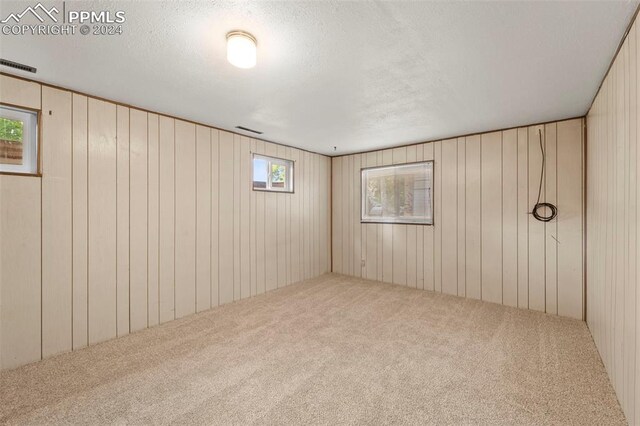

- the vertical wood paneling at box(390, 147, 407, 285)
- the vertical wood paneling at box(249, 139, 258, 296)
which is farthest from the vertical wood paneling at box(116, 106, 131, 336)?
the vertical wood paneling at box(390, 147, 407, 285)

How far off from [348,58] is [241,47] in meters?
0.72

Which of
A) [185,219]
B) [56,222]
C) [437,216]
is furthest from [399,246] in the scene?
[56,222]

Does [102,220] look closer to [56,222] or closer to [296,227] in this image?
[56,222]

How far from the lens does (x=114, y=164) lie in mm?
2695

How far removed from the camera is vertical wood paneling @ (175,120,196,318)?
10.4 feet

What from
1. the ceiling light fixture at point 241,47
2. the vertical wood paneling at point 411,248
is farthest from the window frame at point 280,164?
the ceiling light fixture at point 241,47

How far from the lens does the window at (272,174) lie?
4.10 meters

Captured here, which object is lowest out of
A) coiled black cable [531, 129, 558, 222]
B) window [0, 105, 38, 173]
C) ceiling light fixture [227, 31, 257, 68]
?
coiled black cable [531, 129, 558, 222]

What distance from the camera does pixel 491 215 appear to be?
365cm

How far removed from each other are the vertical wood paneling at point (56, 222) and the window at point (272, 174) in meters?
2.05

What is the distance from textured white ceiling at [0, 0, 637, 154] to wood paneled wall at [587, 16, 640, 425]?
0.24 meters

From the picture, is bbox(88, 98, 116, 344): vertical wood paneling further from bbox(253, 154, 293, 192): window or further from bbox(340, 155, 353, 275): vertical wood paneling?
bbox(340, 155, 353, 275): vertical wood paneling

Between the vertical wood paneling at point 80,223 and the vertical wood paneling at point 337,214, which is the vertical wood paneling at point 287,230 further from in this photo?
the vertical wood paneling at point 80,223

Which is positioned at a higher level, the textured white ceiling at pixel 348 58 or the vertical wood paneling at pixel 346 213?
the textured white ceiling at pixel 348 58
